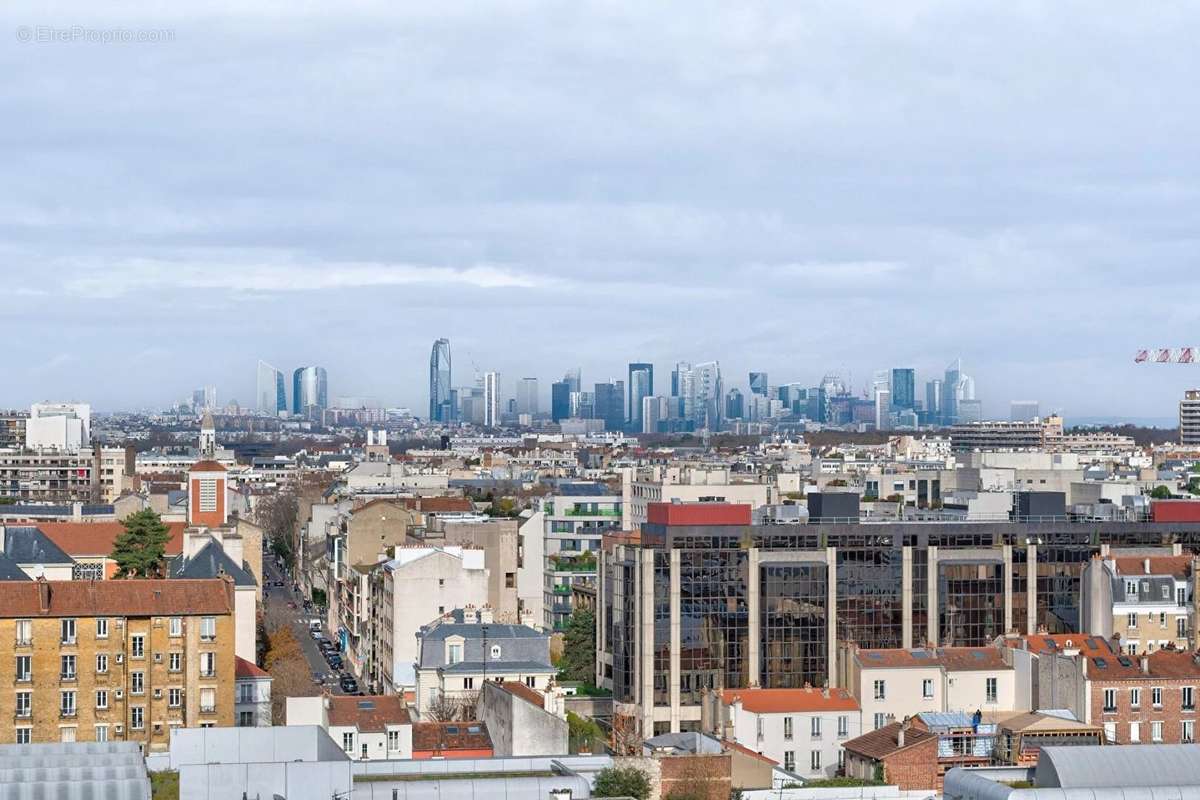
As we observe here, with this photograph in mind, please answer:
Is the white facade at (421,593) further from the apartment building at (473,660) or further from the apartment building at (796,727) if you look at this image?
the apartment building at (796,727)

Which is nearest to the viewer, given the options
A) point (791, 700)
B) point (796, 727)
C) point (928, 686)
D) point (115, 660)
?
point (115, 660)

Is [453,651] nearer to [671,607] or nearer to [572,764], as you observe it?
[671,607]

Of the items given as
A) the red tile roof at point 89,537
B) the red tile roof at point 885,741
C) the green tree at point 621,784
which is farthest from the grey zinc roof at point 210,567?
the green tree at point 621,784

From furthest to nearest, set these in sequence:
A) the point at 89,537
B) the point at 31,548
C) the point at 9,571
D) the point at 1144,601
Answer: the point at 89,537 → the point at 31,548 → the point at 9,571 → the point at 1144,601

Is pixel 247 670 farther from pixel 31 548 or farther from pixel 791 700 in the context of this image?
pixel 31 548

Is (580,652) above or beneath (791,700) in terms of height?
beneath

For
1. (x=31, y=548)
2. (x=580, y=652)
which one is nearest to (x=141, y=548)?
(x=31, y=548)

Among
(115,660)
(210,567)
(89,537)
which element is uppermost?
(210,567)
